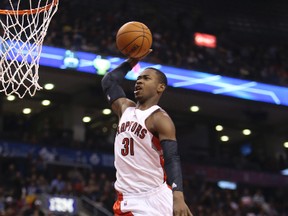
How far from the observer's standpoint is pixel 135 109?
5.36 metres

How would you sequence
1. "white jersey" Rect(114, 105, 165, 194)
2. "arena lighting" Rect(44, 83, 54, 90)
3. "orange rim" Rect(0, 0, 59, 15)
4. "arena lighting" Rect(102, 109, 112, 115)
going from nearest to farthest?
1. "white jersey" Rect(114, 105, 165, 194)
2. "orange rim" Rect(0, 0, 59, 15)
3. "arena lighting" Rect(44, 83, 54, 90)
4. "arena lighting" Rect(102, 109, 112, 115)

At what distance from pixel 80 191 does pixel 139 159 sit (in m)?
10.6

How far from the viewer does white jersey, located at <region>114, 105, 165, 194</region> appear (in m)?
5.15

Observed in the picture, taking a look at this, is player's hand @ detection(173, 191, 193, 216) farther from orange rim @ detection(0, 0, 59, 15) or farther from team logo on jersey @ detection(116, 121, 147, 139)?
orange rim @ detection(0, 0, 59, 15)

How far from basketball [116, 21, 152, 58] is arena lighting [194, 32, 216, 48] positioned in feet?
57.0

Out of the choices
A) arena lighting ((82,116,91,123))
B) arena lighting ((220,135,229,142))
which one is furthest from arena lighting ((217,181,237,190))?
arena lighting ((82,116,91,123))

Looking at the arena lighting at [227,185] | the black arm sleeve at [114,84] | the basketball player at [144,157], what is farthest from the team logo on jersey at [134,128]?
the arena lighting at [227,185]

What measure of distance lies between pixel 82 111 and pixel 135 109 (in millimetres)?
16567

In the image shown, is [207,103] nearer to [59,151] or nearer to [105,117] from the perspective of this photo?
[105,117]

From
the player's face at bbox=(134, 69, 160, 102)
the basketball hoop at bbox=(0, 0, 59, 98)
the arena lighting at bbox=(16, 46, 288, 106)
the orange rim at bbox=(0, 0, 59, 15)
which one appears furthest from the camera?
the arena lighting at bbox=(16, 46, 288, 106)

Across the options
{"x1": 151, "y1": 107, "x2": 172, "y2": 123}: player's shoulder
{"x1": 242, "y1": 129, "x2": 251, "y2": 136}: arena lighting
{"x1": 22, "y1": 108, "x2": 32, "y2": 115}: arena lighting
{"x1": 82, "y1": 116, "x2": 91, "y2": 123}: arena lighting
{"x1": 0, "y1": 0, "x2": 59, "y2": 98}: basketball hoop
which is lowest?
{"x1": 151, "y1": 107, "x2": 172, "y2": 123}: player's shoulder

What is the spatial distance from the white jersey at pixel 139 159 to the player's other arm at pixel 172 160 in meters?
0.13

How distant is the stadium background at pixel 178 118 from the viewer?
17203 mm

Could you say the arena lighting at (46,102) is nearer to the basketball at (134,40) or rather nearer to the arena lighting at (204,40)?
the arena lighting at (204,40)
